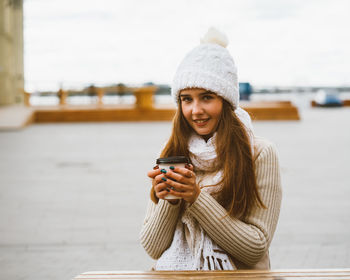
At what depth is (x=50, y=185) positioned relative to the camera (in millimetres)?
6844

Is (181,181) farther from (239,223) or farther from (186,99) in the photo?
(186,99)

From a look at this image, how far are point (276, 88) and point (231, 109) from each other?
4374 cm

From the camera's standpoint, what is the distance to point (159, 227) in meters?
2.03

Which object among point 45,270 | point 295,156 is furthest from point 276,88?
point 45,270

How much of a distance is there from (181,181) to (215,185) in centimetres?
39

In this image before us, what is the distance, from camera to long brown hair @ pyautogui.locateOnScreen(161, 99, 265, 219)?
1.94m

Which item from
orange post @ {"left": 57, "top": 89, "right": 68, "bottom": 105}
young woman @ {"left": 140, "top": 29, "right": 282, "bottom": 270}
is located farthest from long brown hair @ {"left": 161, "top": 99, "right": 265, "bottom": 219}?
orange post @ {"left": 57, "top": 89, "right": 68, "bottom": 105}

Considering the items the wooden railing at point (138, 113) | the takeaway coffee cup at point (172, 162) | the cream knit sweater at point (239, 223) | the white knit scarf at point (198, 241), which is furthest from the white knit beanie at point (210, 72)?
the wooden railing at point (138, 113)

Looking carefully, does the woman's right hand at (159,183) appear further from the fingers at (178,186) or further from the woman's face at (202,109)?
the woman's face at (202,109)

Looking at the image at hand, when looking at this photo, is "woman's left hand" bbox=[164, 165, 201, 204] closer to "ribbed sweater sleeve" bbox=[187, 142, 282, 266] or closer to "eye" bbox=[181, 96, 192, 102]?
"ribbed sweater sleeve" bbox=[187, 142, 282, 266]

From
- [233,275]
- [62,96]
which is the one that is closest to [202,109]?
[233,275]

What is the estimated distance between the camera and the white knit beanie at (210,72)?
1.98 metres

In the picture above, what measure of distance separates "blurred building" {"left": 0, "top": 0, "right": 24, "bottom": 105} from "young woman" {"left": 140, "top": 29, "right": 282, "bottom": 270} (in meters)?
22.8

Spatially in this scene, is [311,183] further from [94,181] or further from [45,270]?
[45,270]
